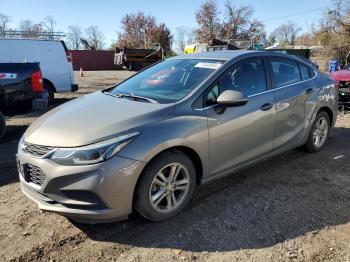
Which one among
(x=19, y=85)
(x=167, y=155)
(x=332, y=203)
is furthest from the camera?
(x=19, y=85)

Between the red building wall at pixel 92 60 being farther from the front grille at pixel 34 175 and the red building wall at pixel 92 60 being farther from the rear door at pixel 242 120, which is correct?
the front grille at pixel 34 175

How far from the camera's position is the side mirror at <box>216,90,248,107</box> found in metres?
3.89

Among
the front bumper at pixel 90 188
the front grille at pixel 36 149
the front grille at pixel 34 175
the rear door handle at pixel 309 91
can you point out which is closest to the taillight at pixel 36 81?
the front grille at pixel 36 149

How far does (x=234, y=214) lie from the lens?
3902mm

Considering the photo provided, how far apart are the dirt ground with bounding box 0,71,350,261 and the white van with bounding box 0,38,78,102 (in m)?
7.16

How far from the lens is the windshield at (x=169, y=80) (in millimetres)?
4082

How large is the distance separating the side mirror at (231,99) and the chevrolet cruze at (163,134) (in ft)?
0.04

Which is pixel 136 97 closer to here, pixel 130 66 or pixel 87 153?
pixel 87 153

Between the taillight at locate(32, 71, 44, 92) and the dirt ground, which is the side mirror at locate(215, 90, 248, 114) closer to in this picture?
the dirt ground

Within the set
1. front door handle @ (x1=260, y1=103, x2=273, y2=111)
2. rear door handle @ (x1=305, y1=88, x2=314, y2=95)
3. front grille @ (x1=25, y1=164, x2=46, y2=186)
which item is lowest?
front grille @ (x1=25, y1=164, x2=46, y2=186)

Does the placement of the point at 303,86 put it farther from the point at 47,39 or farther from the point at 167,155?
the point at 47,39

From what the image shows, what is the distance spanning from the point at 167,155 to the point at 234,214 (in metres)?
0.99

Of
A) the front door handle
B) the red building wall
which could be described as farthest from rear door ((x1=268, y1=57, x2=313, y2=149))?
the red building wall

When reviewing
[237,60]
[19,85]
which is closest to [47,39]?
[19,85]
